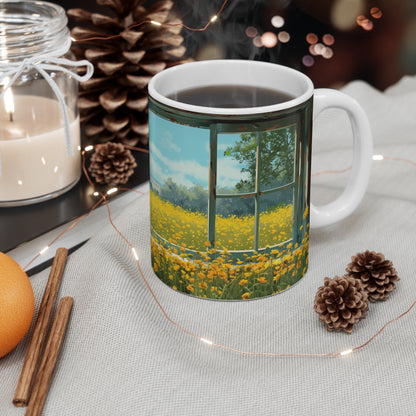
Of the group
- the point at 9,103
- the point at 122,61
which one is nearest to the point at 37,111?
the point at 9,103

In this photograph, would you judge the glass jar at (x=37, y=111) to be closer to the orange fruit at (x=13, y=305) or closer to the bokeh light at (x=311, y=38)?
the orange fruit at (x=13, y=305)

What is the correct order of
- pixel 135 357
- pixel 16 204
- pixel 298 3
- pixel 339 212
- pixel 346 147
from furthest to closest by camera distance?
1. pixel 298 3
2. pixel 346 147
3. pixel 16 204
4. pixel 339 212
5. pixel 135 357

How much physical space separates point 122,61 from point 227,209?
0.48 m

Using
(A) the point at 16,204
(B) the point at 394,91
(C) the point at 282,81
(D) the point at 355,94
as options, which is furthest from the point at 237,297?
(B) the point at 394,91

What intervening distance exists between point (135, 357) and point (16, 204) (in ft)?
1.08

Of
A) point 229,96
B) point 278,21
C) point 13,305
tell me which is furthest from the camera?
point 278,21

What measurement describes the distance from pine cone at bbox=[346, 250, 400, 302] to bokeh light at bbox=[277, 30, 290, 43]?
0.56 meters

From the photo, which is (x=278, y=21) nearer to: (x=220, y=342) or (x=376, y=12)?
(x=376, y=12)

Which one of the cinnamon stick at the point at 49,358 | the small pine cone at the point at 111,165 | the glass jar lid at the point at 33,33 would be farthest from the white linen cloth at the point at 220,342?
the glass jar lid at the point at 33,33

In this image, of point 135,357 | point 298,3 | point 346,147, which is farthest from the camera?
point 298,3

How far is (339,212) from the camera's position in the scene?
0.67 meters

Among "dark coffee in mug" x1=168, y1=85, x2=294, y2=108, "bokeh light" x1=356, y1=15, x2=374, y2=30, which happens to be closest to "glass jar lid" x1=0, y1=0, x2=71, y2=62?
"dark coffee in mug" x1=168, y1=85, x2=294, y2=108

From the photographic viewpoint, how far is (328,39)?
110 centimetres

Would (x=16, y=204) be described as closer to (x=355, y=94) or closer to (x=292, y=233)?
(x=292, y=233)
